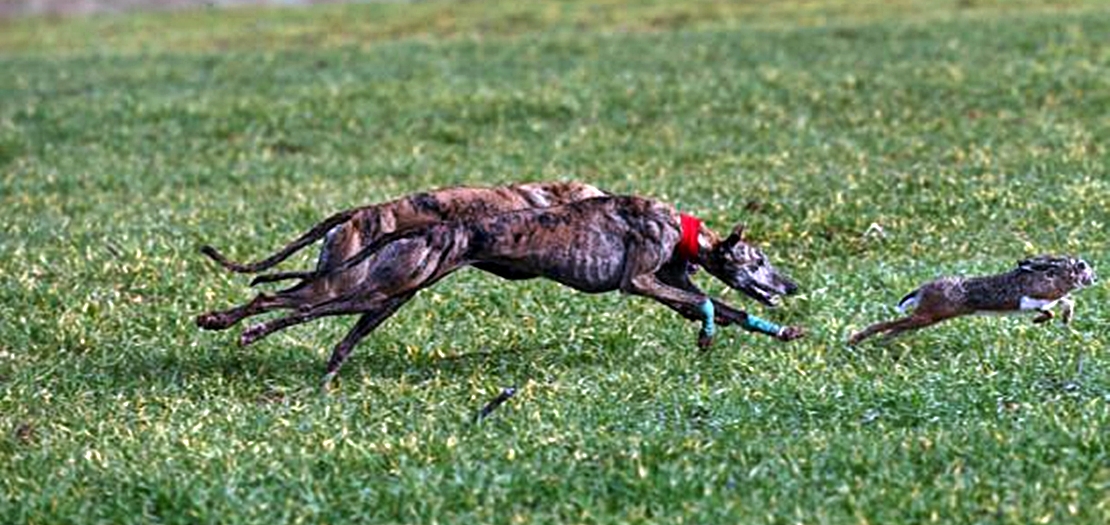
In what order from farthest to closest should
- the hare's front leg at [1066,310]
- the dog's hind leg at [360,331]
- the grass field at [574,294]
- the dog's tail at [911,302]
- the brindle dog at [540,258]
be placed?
the hare's front leg at [1066,310] → the dog's hind leg at [360,331] → the brindle dog at [540,258] → the dog's tail at [911,302] → the grass field at [574,294]

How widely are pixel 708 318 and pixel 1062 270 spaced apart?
142cm

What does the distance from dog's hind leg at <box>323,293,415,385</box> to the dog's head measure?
133cm

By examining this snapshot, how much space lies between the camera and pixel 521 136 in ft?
53.0

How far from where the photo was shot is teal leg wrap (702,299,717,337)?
8.49 m

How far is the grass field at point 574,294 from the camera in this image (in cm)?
683

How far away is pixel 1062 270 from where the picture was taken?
8.09 meters

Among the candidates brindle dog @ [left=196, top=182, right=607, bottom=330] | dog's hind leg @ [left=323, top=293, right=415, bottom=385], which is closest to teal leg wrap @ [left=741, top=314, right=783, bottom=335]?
brindle dog @ [left=196, top=182, right=607, bottom=330]

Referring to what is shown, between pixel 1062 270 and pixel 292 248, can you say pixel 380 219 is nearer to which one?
pixel 292 248

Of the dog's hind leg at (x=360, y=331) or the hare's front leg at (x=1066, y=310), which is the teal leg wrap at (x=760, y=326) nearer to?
the hare's front leg at (x=1066, y=310)

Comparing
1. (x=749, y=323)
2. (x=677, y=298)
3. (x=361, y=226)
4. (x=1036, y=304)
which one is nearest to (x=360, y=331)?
(x=361, y=226)

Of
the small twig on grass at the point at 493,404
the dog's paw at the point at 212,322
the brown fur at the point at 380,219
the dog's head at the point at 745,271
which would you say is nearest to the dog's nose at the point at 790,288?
the dog's head at the point at 745,271

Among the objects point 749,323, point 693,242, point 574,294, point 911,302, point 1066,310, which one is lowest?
point 574,294

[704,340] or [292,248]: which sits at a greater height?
[292,248]

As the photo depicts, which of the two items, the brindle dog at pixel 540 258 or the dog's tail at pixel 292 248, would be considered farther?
the dog's tail at pixel 292 248
